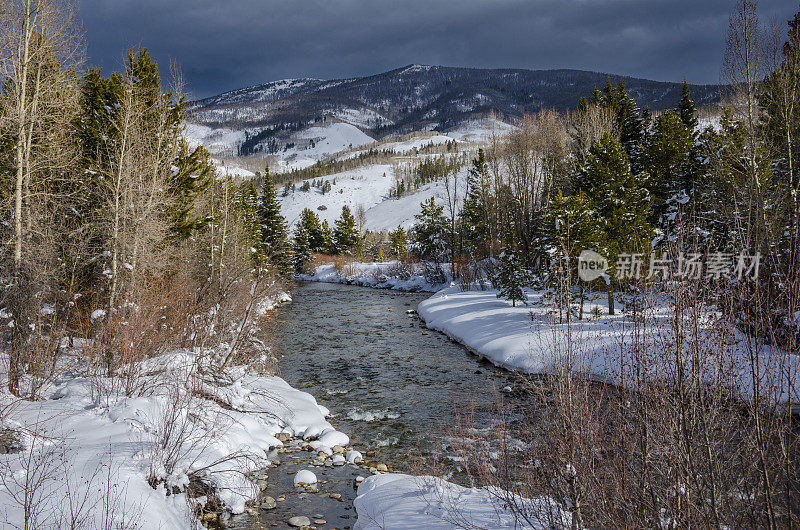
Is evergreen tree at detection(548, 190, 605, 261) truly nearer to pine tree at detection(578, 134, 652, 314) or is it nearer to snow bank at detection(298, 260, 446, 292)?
pine tree at detection(578, 134, 652, 314)

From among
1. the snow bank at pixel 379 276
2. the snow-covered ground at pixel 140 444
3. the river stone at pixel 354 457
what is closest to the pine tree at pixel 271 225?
the snow bank at pixel 379 276

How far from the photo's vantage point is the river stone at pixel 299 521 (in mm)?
6802

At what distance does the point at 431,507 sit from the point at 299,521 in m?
2.14

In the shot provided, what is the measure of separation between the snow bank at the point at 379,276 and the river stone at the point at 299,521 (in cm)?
3284

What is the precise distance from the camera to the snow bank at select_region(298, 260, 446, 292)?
42875 millimetres

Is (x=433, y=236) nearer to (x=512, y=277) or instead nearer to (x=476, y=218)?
(x=476, y=218)

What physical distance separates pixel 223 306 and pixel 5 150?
292 inches

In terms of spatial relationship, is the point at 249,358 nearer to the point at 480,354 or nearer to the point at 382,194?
the point at 480,354

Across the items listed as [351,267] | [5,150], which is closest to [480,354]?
[5,150]

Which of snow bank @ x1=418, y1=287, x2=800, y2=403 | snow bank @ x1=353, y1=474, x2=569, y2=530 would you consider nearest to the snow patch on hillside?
snow bank @ x1=418, y1=287, x2=800, y2=403

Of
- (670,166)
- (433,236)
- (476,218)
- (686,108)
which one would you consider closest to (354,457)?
(670,166)

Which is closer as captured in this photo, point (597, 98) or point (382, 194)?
point (597, 98)

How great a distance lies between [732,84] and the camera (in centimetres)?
1548

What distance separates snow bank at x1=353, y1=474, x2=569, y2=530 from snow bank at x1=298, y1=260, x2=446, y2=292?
32.4 m
